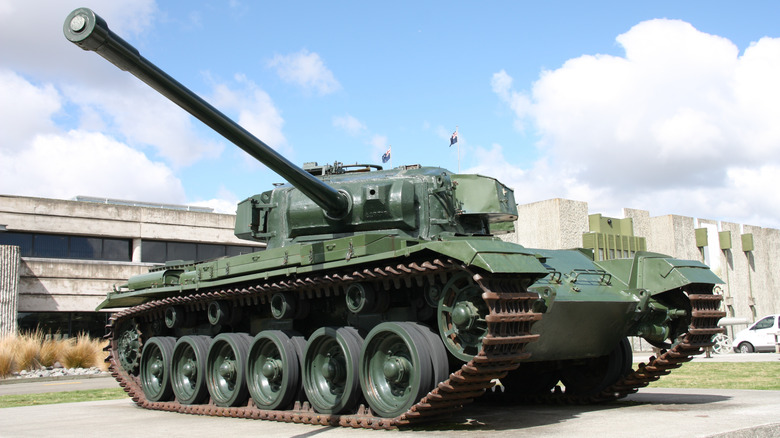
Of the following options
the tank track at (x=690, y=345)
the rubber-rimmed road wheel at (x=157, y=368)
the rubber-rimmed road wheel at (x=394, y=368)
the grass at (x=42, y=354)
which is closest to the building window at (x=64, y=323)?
the grass at (x=42, y=354)

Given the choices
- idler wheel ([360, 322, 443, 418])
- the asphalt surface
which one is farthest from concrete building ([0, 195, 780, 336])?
idler wheel ([360, 322, 443, 418])

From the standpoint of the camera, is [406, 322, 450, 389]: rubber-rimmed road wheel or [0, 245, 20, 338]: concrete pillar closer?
[406, 322, 450, 389]: rubber-rimmed road wheel

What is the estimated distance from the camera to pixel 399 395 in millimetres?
9281

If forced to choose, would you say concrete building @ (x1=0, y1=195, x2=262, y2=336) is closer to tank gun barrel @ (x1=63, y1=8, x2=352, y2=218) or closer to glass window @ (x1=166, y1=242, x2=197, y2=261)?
glass window @ (x1=166, y1=242, x2=197, y2=261)

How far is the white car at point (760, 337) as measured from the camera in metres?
27.8

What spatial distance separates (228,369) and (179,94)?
5.19 m

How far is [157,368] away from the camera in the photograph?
13.5m

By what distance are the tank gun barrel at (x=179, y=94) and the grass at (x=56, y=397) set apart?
335 inches

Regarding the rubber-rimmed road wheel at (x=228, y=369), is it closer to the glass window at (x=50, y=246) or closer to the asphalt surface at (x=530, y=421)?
the asphalt surface at (x=530, y=421)

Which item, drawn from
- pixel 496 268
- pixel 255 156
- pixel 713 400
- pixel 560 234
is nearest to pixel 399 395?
pixel 496 268

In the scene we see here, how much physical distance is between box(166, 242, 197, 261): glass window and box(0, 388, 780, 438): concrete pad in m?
21.1

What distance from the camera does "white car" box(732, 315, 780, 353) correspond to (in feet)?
91.1

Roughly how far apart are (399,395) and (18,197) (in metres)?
25.5

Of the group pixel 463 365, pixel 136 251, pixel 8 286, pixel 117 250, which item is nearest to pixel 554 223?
pixel 136 251
